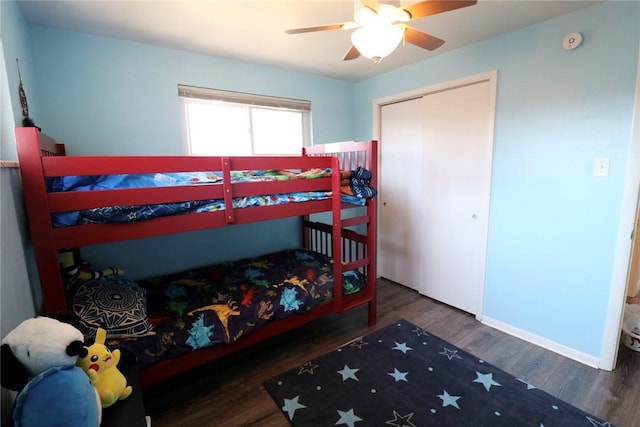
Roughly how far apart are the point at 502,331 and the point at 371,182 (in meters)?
1.64

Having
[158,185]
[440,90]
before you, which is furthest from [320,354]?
[440,90]

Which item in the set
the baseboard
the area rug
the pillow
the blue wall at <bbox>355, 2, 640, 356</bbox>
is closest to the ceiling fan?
the blue wall at <bbox>355, 2, 640, 356</bbox>

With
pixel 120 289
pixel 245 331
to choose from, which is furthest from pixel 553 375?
pixel 120 289

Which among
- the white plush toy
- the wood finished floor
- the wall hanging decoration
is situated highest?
the wall hanging decoration

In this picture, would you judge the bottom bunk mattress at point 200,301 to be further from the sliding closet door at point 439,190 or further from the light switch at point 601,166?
the light switch at point 601,166

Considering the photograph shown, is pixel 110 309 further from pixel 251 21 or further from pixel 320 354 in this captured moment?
pixel 251 21

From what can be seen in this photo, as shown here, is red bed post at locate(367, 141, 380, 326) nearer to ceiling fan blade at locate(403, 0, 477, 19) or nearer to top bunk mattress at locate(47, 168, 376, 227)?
top bunk mattress at locate(47, 168, 376, 227)

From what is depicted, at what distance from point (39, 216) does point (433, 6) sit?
1853mm

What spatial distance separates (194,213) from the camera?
1.63m

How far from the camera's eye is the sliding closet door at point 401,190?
3.00 m

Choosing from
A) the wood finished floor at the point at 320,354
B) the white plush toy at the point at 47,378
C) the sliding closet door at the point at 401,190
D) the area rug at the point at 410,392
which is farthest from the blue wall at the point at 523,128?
the white plush toy at the point at 47,378

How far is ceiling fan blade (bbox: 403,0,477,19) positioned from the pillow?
193 centimetres

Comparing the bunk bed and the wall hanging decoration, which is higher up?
the wall hanging decoration

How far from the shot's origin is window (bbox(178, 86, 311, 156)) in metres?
2.55
